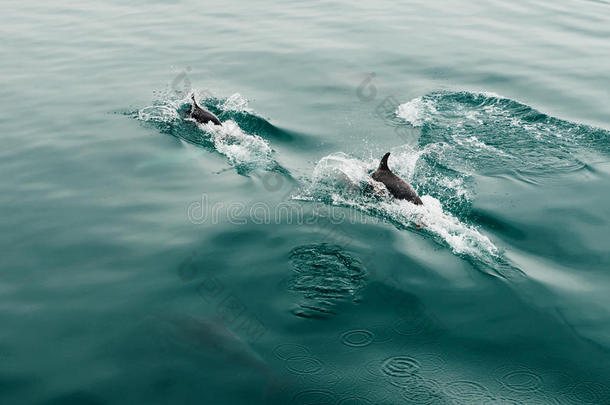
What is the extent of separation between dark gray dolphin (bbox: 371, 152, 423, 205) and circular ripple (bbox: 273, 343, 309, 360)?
5557mm

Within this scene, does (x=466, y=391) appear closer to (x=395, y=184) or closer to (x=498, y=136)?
(x=395, y=184)

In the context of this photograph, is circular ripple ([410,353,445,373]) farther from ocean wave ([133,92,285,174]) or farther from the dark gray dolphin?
ocean wave ([133,92,285,174])

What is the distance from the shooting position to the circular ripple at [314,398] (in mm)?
8297

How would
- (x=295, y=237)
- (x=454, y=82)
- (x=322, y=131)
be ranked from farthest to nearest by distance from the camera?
(x=454, y=82)
(x=322, y=131)
(x=295, y=237)

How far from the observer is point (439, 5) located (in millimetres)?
35281

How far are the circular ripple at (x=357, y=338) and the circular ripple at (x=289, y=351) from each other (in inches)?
28.8

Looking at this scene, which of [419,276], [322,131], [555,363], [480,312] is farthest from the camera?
[322,131]

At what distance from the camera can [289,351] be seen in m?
9.28

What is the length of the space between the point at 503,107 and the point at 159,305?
13.9 metres

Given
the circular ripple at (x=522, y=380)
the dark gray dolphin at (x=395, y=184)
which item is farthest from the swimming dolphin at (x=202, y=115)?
the circular ripple at (x=522, y=380)

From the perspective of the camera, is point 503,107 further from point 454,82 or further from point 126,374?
point 126,374

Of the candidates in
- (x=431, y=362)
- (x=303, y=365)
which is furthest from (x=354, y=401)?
(x=431, y=362)

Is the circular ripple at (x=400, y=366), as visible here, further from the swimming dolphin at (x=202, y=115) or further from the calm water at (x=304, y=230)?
the swimming dolphin at (x=202, y=115)

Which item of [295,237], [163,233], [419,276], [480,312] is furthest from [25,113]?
[480,312]
